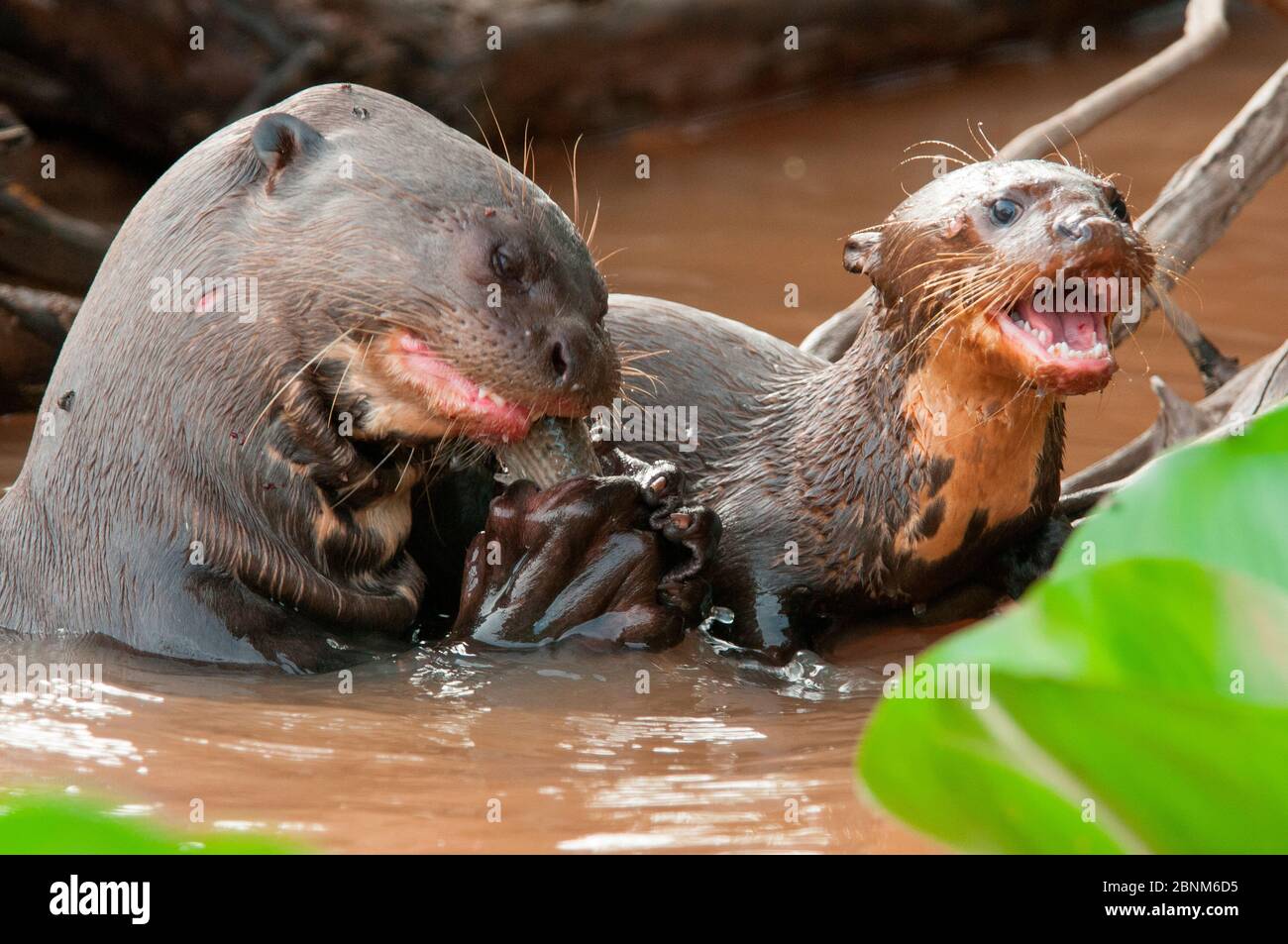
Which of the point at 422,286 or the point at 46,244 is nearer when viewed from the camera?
the point at 422,286

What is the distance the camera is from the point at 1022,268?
3.03 metres

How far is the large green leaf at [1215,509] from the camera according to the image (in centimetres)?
150

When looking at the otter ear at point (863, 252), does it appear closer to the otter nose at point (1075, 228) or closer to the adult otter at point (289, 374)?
the otter nose at point (1075, 228)

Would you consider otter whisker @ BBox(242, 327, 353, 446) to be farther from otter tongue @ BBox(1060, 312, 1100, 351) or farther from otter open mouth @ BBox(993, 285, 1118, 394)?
otter tongue @ BBox(1060, 312, 1100, 351)

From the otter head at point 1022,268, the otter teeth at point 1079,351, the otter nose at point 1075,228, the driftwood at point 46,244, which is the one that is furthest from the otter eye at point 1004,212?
the driftwood at point 46,244

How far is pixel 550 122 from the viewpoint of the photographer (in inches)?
313

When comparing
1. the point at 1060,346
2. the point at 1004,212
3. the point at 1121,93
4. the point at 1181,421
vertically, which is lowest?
the point at 1060,346

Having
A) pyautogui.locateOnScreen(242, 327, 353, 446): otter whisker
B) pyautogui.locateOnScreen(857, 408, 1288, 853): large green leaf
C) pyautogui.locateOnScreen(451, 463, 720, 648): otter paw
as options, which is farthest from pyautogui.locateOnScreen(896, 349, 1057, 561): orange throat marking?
pyautogui.locateOnScreen(857, 408, 1288, 853): large green leaf

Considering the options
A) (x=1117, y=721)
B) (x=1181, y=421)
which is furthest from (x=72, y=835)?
(x=1181, y=421)

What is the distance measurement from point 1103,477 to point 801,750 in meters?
1.69

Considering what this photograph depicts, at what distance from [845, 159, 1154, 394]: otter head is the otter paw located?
0.59m

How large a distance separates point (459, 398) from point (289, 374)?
292 millimetres

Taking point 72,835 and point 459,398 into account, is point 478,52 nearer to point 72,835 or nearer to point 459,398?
point 459,398

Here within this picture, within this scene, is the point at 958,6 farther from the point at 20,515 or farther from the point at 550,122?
the point at 20,515
